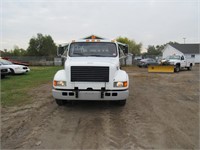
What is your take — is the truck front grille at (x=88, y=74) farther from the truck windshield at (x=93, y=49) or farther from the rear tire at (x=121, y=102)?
the truck windshield at (x=93, y=49)

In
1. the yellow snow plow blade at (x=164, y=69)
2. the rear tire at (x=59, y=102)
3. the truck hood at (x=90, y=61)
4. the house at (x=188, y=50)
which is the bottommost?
the rear tire at (x=59, y=102)

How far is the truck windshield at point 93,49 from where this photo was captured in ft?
21.6

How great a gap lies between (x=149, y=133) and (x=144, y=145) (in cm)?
60

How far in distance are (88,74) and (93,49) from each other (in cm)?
155

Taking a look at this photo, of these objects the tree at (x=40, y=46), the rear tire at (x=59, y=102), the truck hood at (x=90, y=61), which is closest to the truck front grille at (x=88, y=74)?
the truck hood at (x=90, y=61)

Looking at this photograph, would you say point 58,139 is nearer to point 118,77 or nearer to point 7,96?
point 118,77

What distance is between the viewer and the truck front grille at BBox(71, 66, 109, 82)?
539cm

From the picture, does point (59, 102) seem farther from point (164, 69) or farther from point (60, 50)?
point (164, 69)

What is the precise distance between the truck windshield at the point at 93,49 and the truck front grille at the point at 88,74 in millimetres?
1213

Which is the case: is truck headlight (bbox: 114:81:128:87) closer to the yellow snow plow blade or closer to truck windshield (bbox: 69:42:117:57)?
truck windshield (bbox: 69:42:117:57)

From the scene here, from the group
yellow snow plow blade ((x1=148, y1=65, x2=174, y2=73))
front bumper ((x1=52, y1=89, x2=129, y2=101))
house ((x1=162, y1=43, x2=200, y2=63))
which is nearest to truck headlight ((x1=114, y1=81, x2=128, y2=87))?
front bumper ((x1=52, y1=89, x2=129, y2=101))

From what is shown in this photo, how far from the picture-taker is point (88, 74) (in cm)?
540

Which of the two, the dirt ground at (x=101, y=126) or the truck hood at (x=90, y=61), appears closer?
the dirt ground at (x=101, y=126)

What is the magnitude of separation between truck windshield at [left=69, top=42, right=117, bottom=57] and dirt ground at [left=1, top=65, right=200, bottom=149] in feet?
5.44
